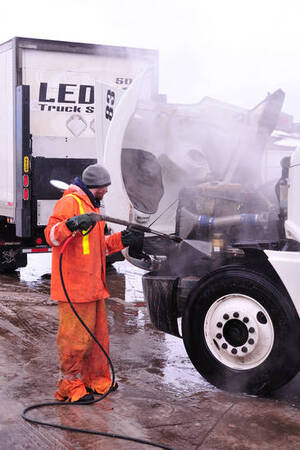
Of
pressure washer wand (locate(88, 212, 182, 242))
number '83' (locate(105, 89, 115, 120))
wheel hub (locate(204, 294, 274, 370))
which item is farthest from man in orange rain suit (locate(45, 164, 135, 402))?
number '83' (locate(105, 89, 115, 120))

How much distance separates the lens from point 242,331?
4.95 m

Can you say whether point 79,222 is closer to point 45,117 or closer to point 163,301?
point 163,301

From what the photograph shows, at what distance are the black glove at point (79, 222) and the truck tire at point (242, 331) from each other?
1073mm

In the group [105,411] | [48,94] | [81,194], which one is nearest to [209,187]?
[81,194]

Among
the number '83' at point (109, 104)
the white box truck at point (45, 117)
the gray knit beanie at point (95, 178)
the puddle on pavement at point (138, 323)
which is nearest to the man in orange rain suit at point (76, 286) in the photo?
the gray knit beanie at point (95, 178)

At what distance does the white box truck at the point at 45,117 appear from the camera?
9836 mm

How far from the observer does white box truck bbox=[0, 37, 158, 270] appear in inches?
387

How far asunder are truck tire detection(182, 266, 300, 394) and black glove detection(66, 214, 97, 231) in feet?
3.52

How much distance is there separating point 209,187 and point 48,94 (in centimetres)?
488

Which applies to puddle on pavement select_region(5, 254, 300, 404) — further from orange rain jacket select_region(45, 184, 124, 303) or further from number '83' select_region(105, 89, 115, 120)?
number '83' select_region(105, 89, 115, 120)

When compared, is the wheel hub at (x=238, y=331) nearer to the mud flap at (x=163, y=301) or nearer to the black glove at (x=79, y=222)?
the mud flap at (x=163, y=301)

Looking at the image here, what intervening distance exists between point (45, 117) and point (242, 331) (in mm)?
6107

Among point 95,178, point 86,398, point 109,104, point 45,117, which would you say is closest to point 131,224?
point 95,178

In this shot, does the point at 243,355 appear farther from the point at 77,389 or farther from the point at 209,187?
the point at 209,187
